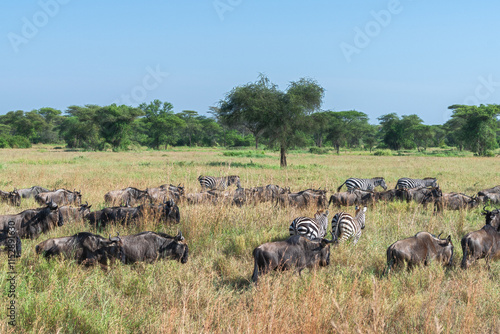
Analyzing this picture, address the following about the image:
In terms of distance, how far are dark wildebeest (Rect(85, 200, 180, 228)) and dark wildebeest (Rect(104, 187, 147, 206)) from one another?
2.26 m

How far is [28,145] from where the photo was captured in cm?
6266

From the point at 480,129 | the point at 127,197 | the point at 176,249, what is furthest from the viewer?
the point at 480,129

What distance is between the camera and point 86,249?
18.6 feet

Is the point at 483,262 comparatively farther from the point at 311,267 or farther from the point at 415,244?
the point at 311,267

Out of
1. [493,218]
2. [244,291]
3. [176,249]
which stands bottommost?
[244,291]

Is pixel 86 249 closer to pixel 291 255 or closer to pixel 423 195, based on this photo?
pixel 291 255

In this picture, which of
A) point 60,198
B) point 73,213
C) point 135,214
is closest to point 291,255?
point 135,214

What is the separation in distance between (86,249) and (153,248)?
98 cm

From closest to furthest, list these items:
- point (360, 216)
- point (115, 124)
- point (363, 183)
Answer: point (360, 216) < point (363, 183) < point (115, 124)

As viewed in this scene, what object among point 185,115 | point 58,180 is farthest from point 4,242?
point 185,115

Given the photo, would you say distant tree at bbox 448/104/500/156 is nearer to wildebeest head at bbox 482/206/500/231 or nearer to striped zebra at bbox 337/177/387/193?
striped zebra at bbox 337/177/387/193

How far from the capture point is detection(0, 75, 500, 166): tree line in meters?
28.7

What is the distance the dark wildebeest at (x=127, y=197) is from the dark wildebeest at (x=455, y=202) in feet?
26.2

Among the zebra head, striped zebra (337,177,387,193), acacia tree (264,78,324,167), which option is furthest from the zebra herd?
acacia tree (264,78,324,167)
